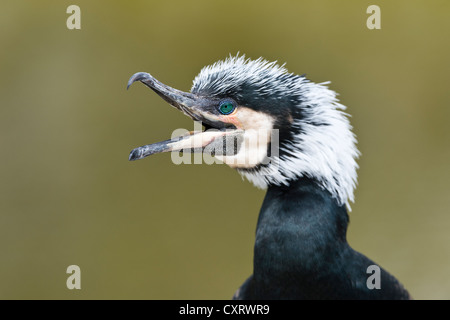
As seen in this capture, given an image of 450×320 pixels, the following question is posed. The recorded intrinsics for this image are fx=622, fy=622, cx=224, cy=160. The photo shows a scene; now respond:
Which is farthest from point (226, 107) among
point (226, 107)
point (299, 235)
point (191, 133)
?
point (299, 235)

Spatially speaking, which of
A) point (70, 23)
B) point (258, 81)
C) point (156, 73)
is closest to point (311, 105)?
point (258, 81)

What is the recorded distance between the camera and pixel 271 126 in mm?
2197

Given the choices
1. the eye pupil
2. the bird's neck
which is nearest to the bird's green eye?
the eye pupil

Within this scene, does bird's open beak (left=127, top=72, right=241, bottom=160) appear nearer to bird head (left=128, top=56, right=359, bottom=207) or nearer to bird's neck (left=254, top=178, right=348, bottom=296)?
bird head (left=128, top=56, right=359, bottom=207)

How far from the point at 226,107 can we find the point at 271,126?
18cm

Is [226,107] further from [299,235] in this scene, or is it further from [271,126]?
[299,235]

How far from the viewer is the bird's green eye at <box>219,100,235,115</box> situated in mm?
2225

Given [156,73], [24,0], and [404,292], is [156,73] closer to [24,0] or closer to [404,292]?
[24,0]

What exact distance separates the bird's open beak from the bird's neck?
1.00ft

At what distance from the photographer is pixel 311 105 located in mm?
2242

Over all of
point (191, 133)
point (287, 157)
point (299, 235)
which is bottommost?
point (299, 235)

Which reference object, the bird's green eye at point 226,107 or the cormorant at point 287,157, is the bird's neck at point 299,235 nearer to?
the cormorant at point 287,157

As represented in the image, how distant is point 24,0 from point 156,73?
5.61 ft

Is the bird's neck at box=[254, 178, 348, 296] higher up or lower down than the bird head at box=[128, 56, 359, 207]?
lower down
